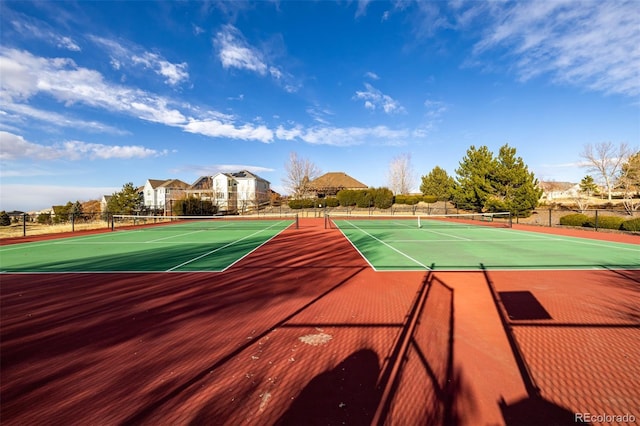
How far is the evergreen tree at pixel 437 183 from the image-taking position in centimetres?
5062

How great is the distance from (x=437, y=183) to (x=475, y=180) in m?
20.5

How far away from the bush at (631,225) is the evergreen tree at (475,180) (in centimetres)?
1460

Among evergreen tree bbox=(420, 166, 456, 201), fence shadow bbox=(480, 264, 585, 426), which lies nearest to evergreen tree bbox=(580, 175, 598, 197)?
evergreen tree bbox=(420, 166, 456, 201)

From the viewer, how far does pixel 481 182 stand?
32.5 metres

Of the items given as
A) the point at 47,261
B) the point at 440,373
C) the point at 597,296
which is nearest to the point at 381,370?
the point at 440,373

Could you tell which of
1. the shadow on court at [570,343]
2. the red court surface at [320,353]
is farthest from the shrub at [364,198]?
the red court surface at [320,353]

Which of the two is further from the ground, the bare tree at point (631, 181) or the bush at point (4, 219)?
the bare tree at point (631, 181)

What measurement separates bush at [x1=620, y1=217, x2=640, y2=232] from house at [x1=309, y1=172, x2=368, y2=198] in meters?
45.8

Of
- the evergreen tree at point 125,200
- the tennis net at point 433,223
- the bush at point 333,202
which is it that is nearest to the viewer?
the tennis net at point 433,223

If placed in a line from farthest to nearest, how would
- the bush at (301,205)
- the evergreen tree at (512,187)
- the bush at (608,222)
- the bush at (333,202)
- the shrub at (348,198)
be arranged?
1. the bush at (333,202)
2. the shrub at (348,198)
3. the bush at (301,205)
4. the evergreen tree at (512,187)
5. the bush at (608,222)

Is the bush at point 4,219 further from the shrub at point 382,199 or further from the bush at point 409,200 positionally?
the bush at point 409,200

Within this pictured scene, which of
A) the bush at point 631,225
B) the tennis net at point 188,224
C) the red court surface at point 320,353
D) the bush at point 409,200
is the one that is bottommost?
the red court surface at point 320,353

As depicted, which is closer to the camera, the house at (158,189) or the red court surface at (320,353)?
the red court surface at (320,353)

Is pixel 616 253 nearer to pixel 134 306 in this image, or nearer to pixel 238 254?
pixel 238 254
